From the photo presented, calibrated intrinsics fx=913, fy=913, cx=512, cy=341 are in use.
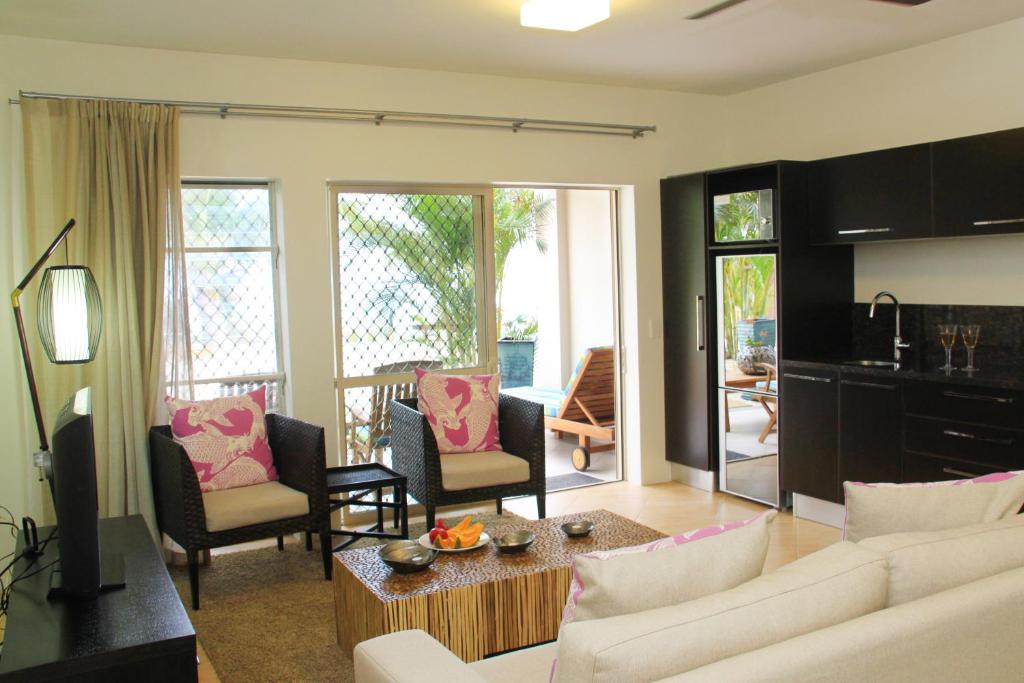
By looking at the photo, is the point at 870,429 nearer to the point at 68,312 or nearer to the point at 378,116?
the point at 378,116

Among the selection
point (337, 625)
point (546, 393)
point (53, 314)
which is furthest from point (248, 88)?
point (546, 393)

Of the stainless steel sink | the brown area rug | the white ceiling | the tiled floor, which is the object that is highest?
the white ceiling

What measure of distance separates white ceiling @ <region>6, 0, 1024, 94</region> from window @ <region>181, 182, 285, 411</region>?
2.62 ft

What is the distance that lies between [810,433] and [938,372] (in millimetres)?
817

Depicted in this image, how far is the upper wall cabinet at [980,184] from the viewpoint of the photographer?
172 inches

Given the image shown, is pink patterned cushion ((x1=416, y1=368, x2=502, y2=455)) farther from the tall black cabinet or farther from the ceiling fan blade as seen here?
the ceiling fan blade

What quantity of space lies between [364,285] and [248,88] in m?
1.27

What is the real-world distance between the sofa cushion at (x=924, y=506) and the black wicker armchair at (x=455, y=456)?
2.77 m

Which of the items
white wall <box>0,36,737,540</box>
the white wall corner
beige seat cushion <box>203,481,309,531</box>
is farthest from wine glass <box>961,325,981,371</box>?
beige seat cushion <box>203,481,309,531</box>

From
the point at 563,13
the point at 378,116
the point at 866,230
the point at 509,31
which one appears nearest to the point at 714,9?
the point at 563,13

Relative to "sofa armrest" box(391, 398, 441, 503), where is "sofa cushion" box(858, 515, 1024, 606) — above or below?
above

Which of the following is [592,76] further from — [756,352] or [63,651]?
[63,651]

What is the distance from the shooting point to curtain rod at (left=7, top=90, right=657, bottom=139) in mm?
4723

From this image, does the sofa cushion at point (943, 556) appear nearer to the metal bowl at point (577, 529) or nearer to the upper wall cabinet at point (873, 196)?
the metal bowl at point (577, 529)
